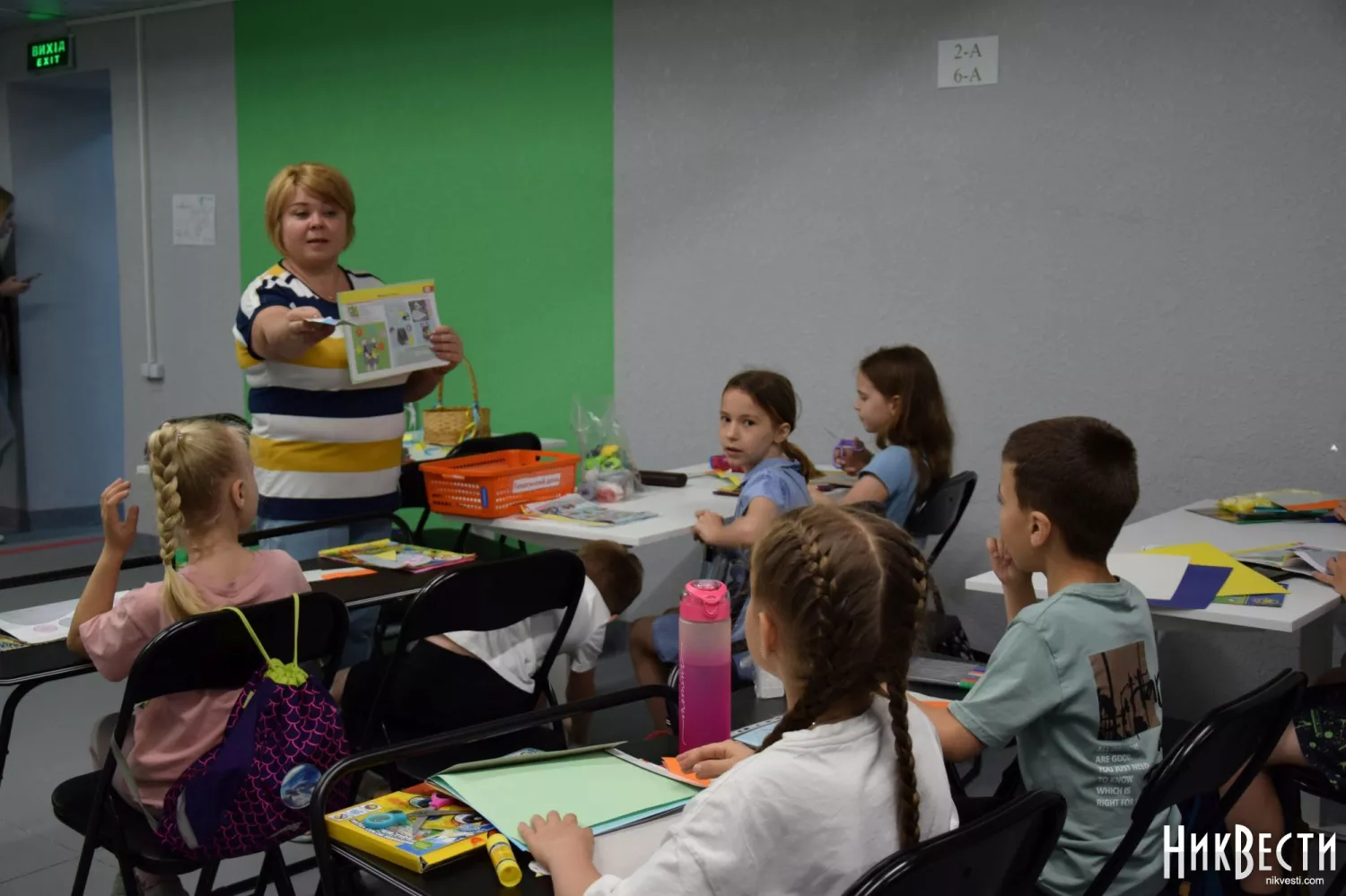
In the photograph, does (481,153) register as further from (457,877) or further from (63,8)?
(457,877)

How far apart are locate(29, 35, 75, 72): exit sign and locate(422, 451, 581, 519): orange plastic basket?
4.53 metres

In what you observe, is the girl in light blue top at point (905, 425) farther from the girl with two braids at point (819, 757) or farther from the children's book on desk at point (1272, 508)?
the girl with two braids at point (819, 757)

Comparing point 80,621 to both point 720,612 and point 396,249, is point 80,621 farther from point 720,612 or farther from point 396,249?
point 396,249

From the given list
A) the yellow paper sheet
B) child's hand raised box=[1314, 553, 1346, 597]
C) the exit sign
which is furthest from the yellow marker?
the exit sign

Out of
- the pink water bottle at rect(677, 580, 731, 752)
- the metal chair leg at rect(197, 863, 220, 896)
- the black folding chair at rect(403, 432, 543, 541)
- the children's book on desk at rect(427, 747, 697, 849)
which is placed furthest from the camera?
the black folding chair at rect(403, 432, 543, 541)

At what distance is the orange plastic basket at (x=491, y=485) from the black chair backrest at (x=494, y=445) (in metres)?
0.39

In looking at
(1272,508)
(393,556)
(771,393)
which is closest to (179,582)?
(393,556)

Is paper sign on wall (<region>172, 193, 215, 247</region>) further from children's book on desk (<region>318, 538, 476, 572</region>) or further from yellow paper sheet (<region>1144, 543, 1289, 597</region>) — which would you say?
yellow paper sheet (<region>1144, 543, 1289, 597</region>)

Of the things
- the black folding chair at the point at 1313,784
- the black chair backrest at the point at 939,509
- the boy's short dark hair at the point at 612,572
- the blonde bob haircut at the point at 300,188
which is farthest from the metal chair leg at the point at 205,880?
the black chair backrest at the point at 939,509

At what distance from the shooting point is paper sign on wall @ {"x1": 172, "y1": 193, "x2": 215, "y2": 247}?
6449mm

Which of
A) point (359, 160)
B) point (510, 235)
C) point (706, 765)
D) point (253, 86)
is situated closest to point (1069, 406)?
point (510, 235)

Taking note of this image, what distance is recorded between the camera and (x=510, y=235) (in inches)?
212

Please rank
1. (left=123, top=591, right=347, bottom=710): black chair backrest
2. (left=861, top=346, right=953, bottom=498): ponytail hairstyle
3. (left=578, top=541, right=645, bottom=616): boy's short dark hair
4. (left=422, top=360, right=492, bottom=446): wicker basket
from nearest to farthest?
1. (left=123, top=591, right=347, bottom=710): black chair backrest
2. (left=578, top=541, right=645, bottom=616): boy's short dark hair
3. (left=861, top=346, right=953, bottom=498): ponytail hairstyle
4. (left=422, top=360, right=492, bottom=446): wicker basket

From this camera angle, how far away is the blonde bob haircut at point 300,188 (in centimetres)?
309
